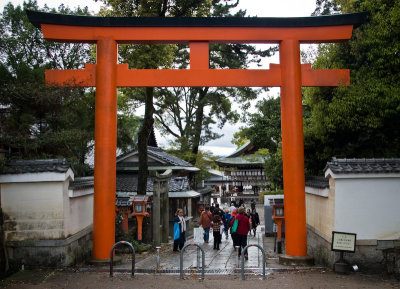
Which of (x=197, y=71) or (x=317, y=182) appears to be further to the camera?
(x=317, y=182)

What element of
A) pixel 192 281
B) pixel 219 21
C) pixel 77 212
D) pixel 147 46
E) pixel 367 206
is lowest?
pixel 192 281

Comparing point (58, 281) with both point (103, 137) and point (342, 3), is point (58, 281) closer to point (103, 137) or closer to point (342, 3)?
point (103, 137)

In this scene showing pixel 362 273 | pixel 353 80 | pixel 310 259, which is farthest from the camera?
pixel 353 80

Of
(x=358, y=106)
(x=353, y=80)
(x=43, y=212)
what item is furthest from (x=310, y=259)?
(x=43, y=212)

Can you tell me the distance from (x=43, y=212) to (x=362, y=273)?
782 centimetres

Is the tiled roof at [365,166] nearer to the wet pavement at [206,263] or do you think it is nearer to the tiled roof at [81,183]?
the wet pavement at [206,263]

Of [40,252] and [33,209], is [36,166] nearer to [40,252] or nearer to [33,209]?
[33,209]

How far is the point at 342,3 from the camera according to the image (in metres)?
13.8

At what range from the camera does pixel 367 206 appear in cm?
945

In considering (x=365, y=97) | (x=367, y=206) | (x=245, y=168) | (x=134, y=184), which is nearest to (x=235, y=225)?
(x=367, y=206)

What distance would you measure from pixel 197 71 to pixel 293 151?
3.42 metres

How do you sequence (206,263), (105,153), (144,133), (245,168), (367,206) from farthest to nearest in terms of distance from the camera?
(245,168)
(144,133)
(206,263)
(105,153)
(367,206)

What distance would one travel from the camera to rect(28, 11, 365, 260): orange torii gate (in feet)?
35.1

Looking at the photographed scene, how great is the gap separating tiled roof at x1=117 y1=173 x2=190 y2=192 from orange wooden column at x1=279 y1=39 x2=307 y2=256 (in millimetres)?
12511
